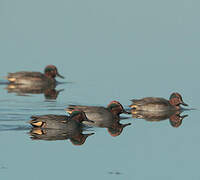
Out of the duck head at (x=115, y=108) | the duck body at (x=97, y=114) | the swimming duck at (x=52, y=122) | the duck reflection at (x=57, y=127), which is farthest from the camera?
the duck head at (x=115, y=108)

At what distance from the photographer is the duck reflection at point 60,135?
70.6ft

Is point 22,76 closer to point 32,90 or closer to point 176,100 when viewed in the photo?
point 32,90

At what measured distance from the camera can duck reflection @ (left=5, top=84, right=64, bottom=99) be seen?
3249cm

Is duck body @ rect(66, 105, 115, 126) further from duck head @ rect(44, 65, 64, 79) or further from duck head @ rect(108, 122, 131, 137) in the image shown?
duck head @ rect(44, 65, 64, 79)

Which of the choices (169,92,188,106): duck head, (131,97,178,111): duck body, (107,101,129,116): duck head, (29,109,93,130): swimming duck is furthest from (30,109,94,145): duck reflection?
(169,92,188,106): duck head

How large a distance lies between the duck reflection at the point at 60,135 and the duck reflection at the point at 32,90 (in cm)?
886

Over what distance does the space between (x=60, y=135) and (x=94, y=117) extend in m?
3.10

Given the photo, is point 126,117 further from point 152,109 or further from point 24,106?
point 24,106

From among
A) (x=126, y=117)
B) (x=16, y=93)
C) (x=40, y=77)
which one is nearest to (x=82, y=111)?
(x=126, y=117)

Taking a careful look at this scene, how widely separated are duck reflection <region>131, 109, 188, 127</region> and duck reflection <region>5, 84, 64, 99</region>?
16.1 feet

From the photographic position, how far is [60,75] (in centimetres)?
3797

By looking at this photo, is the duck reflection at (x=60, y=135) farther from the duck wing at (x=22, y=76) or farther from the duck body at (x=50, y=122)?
the duck wing at (x=22, y=76)

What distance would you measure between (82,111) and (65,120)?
1.05m

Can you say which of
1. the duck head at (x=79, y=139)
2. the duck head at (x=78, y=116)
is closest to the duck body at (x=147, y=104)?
the duck head at (x=78, y=116)
